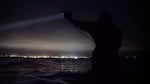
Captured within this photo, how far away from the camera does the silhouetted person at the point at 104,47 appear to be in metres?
3.30

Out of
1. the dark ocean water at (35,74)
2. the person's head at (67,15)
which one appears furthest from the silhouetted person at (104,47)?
the dark ocean water at (35,74)

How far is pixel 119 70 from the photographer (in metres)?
3.45

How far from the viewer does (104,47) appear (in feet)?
11.2

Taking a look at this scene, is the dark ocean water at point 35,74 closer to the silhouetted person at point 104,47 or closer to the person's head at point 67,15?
the silhouetted person at point 104,47

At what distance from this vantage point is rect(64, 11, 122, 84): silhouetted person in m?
3.30

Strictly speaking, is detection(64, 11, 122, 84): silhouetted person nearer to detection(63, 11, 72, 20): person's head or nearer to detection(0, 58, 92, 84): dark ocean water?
detection(63, 11, 72, 20): person's head

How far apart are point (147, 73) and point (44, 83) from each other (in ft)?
6.50

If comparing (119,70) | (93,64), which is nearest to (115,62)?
(119,70)

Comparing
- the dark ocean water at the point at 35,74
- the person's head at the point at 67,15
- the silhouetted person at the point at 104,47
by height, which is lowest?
the dark ocean water at the point at 35,74

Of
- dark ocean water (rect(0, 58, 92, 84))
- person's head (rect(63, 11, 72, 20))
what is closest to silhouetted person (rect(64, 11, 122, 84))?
person's head (rect(63, 11, 72, 20))

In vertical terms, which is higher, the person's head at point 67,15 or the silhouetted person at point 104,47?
the person's head at point 67,15

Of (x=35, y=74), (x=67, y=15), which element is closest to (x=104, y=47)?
(x=67, y=15)

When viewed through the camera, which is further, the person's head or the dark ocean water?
the dark ocean water

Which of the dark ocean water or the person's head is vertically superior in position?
the person's head
